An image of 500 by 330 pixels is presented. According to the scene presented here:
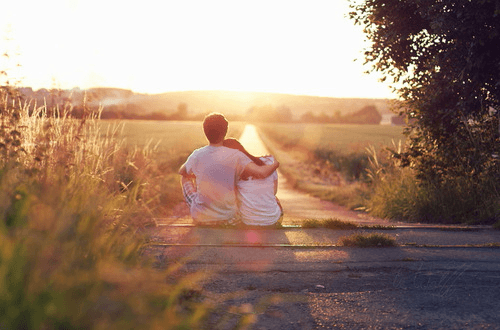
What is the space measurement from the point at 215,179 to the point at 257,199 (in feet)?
2.03

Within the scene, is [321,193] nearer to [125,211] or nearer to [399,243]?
[399,243]

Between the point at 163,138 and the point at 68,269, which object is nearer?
the point at 68,269

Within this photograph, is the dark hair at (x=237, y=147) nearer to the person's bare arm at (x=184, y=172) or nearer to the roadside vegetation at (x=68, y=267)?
the person's bare arm at (x=184, y=172)

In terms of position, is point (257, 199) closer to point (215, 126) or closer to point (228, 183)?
point (228, 183)

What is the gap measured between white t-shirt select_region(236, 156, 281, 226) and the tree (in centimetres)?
371

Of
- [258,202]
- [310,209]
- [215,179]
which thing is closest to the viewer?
[215,179]

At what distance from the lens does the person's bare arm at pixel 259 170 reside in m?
6.75

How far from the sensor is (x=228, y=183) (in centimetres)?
680

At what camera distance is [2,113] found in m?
4.95

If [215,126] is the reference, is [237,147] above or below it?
below

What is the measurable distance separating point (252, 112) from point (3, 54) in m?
122

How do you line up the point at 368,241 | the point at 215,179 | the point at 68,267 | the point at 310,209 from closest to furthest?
the point at 68,267, the point at 368,241, the point at 215,179, the point at 310,209

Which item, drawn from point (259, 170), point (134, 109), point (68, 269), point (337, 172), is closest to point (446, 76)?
point (259, 170)

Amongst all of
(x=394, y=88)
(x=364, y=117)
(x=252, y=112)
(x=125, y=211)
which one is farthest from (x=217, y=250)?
(x=252, y=112)
